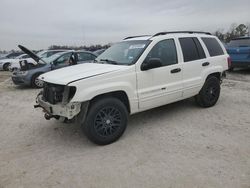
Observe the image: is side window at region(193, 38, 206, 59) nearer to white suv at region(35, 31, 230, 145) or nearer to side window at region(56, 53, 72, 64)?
white suv at region(35, 31, 230, 145)

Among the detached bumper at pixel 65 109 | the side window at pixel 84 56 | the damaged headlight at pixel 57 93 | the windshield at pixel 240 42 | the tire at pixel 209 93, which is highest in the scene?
the windshield at pixel 240 42

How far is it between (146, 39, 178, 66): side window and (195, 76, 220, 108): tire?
128 cm

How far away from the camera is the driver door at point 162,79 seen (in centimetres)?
446

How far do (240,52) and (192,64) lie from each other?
20.6ft

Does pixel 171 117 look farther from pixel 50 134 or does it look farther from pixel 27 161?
pixel 27 161

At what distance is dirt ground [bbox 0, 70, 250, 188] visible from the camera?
3.08 metres

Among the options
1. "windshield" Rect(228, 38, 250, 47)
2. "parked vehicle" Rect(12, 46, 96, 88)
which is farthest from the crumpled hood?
"windshield" Rect(228, 38, 250, 47)

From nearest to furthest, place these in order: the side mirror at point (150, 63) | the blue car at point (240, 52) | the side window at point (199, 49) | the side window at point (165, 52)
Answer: the side mirror at point (150, 63), the side window at point (165, 52), the side window at point (199, 49), the blue car at point (240, 52)

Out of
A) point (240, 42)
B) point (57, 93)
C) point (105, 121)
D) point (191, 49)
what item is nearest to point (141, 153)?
point (105, 121)

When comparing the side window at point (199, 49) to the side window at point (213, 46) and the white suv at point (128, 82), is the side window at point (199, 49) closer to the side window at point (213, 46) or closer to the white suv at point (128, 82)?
the white suv at point (128, 82)

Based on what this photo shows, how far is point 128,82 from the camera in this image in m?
4.22

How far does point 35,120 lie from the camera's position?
555 centimetres

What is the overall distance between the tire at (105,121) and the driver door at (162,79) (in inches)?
20.2

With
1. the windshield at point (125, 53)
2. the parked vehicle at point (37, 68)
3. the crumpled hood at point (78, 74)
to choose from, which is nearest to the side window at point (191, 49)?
the windshield at point (125, 53)
